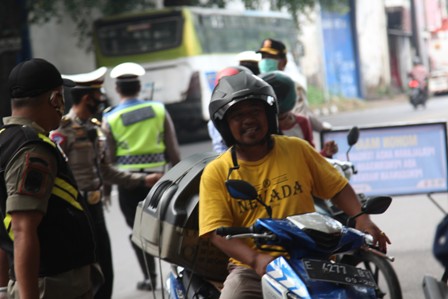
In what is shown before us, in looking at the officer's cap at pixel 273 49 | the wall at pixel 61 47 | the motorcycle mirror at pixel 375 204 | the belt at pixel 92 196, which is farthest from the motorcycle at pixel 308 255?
the wall at pixel 61 47

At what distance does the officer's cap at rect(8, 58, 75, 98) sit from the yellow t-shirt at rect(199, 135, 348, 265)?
80 cm

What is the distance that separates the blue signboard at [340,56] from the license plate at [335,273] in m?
39.9

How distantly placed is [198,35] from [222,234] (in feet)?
77.5

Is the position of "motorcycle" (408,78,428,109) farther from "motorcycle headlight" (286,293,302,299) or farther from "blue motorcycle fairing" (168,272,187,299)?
"motorcycle headlight" (286,293,302,299)

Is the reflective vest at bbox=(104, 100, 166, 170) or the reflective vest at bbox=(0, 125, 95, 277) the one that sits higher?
the reflective vest at bbox=(0, 125, 95, 277)

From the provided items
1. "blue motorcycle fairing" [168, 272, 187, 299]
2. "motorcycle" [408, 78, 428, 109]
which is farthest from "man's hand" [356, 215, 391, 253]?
"motorcycle" [408, 78, 428, 109]

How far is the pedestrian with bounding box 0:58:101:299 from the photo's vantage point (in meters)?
3.86

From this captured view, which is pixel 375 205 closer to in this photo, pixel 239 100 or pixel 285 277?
pixel 285 277

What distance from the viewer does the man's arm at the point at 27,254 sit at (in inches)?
148

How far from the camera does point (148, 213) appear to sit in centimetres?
501

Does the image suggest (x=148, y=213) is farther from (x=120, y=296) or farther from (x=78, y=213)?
(x=120, y=296)

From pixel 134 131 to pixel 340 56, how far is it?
124ft

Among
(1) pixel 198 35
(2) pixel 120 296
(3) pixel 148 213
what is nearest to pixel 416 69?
(1) pixel 198 35

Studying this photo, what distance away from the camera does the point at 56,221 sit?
3.99 meters
